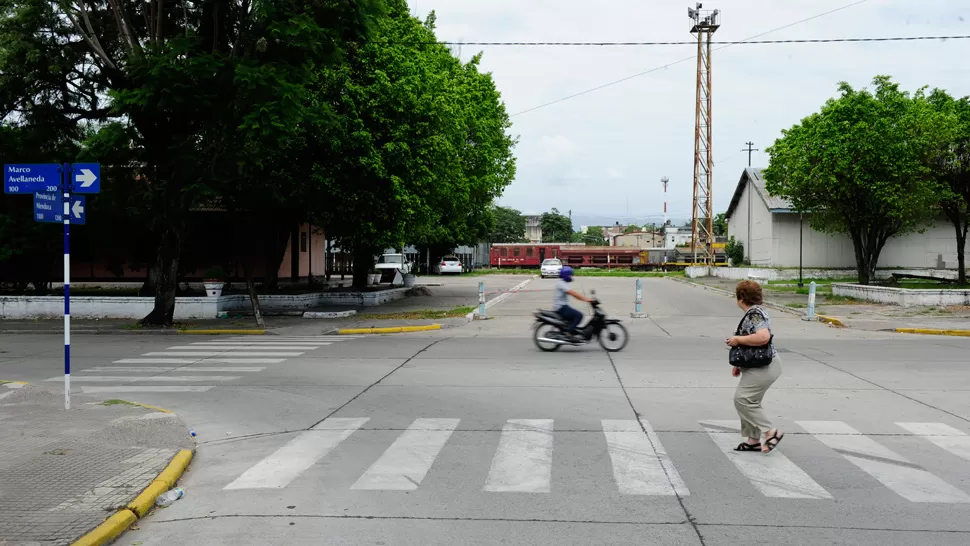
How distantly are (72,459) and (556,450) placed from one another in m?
4.54

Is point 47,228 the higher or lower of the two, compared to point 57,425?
higher

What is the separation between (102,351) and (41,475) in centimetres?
1040

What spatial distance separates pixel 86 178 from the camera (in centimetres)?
940

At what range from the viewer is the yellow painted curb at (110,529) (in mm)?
4867

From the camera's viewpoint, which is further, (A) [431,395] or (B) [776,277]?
(B) [776,277]

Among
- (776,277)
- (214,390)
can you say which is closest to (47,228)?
(214,390)

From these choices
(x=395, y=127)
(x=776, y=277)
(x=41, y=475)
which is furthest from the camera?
(x=776, y=277)

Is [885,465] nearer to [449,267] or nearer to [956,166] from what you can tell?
[956,166]

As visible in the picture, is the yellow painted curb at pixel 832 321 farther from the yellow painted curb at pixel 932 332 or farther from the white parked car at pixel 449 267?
the white parked car at pixel 449 267

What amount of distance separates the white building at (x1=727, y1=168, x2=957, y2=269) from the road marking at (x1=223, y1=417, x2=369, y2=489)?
39508 mm

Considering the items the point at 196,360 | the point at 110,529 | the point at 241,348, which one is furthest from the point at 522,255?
the point at 110,529

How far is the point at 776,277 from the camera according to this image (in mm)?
45438

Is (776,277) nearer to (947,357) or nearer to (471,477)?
(947,357)

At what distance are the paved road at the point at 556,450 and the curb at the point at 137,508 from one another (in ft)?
0.37
